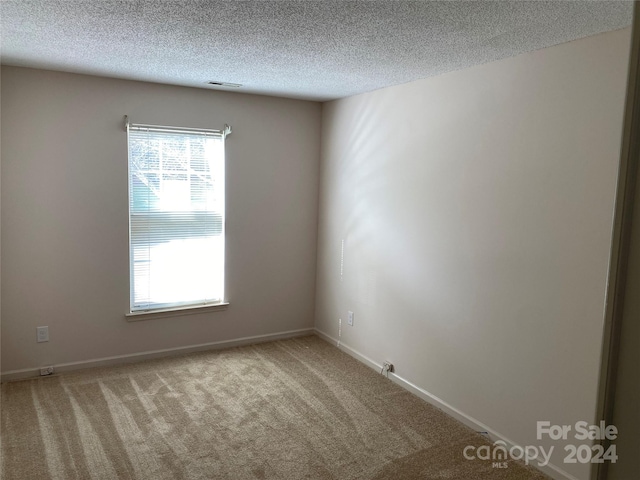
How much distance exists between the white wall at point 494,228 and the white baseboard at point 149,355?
85 cm

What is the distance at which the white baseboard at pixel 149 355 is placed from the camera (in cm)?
378

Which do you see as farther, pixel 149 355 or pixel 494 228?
pixel 149 355

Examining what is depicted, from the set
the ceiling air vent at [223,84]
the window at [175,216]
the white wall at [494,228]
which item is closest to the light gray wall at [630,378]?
the white wall at [494,228]

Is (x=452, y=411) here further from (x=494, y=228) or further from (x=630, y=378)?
(x=630, y=378)

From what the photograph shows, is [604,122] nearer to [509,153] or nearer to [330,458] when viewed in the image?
[509,153]

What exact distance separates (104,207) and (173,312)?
106 cm

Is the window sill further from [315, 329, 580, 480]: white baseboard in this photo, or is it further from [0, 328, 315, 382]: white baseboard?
[315, 329, 580, 480]: white baseboard

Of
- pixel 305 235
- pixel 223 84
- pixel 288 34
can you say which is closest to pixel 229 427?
pixel 305 235

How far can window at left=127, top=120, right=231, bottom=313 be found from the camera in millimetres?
4082

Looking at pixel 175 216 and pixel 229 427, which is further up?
pixel 175 216

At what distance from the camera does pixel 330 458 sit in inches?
112

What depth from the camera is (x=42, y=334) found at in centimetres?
382

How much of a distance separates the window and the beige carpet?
632 mm

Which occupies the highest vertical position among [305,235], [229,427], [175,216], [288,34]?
[288,34]
